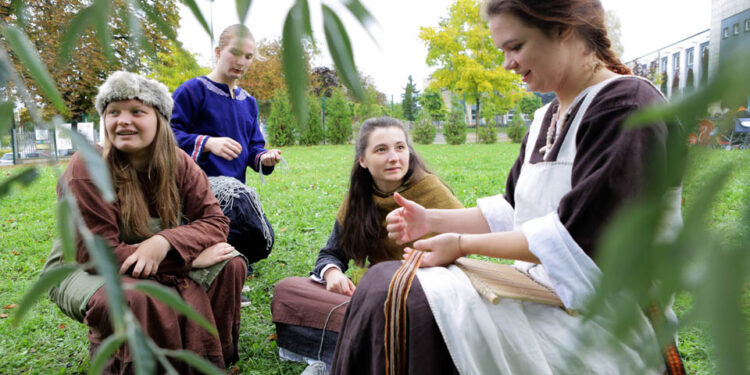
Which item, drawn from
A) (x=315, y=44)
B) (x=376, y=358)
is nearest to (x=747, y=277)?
(x=315, y=44)

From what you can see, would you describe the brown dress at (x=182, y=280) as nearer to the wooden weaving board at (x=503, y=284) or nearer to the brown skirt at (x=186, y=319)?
the brown skirt at (x=186, y=319)

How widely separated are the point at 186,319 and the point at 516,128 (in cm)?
1793

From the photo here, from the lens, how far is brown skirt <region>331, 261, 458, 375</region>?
1.47 metres

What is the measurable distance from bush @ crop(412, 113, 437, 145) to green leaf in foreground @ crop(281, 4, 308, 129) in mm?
18069

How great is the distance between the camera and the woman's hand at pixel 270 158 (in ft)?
10.5

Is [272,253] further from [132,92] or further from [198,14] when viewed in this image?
[198,14]

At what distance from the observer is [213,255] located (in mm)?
2518

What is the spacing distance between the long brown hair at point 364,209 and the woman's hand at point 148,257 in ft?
2.93

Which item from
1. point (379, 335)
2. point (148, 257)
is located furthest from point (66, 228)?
point (148, 257)

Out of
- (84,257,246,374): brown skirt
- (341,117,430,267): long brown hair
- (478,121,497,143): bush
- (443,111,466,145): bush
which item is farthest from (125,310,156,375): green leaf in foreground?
(478,121,497,143): bush

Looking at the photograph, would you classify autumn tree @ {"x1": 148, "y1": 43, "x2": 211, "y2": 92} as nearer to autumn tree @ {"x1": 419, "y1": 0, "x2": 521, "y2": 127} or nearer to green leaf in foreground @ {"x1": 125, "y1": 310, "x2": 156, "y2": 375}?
green leaf in foreground @ {"x1": 125, "y1": 310, "x2": 156, "y2": 375}

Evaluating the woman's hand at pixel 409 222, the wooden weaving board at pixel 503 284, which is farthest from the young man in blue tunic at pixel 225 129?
the wooden weaving board at pixel 503 284

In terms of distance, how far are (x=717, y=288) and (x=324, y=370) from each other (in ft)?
7.35

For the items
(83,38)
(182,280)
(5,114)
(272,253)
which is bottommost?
(272,253)
